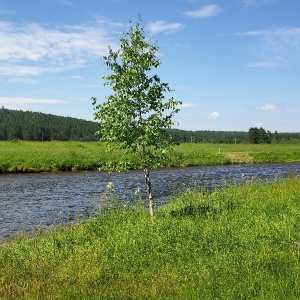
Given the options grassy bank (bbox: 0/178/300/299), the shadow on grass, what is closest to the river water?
grassy bank (bbox: 0/178/300/299)

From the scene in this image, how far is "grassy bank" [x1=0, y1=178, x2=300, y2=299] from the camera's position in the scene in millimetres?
9133

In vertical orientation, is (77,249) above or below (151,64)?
below

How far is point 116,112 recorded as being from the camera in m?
16.4

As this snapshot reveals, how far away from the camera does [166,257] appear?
11.8m

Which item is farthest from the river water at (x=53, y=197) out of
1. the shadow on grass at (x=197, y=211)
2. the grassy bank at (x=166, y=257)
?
the shadow on grass at (x=197, y=211)

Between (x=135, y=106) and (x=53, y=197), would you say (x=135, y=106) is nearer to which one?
(x=135, y=106)

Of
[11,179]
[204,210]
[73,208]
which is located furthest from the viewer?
[11,179]

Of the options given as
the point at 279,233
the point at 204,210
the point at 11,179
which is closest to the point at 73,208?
the point at 204,210

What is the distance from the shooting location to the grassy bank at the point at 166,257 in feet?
30.0

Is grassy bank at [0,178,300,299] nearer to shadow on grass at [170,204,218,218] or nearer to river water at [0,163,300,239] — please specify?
shadow on grass at [170,204,218,218]

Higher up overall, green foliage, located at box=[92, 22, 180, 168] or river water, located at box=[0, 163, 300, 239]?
green foliage, located at box=[92, 22, 180, 168]

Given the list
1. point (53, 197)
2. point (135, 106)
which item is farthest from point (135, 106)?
point (53, 197)

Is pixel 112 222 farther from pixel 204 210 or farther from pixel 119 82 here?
pixel 119 82

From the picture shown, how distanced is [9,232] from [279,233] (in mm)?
12555
